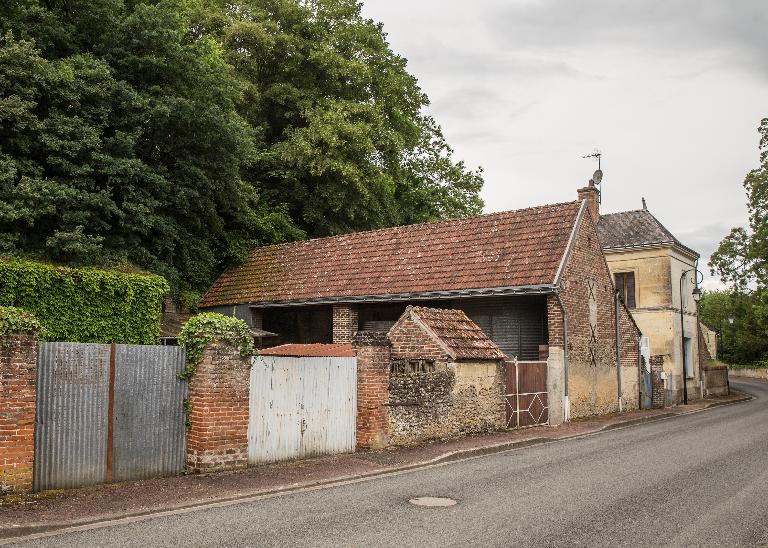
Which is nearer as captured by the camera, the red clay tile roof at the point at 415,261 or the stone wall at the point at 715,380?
the red clay tile roof at the point at 415,261

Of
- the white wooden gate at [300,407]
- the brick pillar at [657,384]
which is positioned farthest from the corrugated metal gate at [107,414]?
the brick pillar at [657,384]

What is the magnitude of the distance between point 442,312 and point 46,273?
10.7 meters

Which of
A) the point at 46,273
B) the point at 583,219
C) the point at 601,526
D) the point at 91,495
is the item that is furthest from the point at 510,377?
the point at 46,273

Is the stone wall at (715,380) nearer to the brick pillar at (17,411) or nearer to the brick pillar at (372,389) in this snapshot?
the brick pillar at (372,389)

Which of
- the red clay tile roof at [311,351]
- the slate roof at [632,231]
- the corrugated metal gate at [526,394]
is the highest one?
the slate roof at [632,231]

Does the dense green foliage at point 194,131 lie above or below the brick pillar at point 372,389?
above

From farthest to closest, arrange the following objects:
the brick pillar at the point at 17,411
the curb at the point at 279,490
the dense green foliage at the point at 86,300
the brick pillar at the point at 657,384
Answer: the brick pillar at the point at 657,384 < the dense green foliage at the point at 86,300 < the brick pillar at the point at 17,411 < the curb at the point at 279,490

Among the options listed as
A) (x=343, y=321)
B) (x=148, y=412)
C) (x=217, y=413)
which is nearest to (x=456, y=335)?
(x=343, y=321)

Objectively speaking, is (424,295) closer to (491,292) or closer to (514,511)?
(491,292)

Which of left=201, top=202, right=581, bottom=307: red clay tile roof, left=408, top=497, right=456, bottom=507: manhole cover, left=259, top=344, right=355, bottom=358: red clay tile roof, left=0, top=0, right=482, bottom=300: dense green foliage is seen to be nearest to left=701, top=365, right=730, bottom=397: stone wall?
left=0, top=0, right=482, bottom=300: dense green foliage

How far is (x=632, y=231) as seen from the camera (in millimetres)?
34719

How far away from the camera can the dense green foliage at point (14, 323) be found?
8.65 m

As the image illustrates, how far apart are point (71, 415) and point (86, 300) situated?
35.8 feet

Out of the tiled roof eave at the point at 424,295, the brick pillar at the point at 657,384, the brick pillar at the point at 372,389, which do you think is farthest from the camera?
the brick pillar at the point at 657,384
